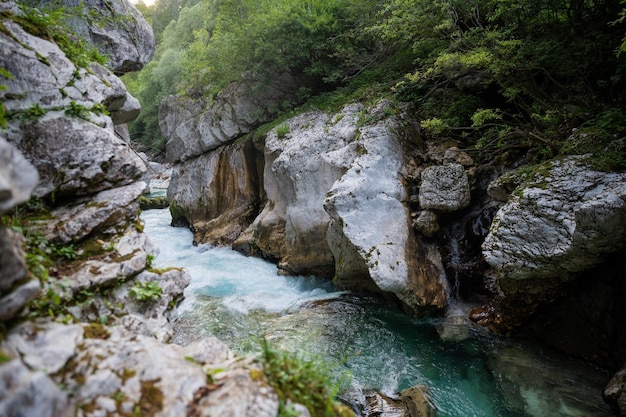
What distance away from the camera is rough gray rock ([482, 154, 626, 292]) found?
5387 mm

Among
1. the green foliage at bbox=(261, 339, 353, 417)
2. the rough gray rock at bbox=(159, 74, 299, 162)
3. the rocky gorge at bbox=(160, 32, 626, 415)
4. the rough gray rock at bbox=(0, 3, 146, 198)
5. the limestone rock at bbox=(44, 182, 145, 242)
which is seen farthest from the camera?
the rough gray rock at bbox=(159, 74, 299, 162)

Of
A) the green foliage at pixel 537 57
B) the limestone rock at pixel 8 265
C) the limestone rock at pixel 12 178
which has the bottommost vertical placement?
the limestone rock at pixel 8 265

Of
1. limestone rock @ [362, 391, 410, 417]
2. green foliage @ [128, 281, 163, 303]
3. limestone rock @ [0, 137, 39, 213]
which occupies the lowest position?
limestone rock @ [362, 391, 410, 417]

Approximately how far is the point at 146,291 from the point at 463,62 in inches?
282

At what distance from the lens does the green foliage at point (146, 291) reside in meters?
3.90

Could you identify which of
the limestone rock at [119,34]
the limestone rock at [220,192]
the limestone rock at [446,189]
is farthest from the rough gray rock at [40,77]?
the limestone rock at [220,192]

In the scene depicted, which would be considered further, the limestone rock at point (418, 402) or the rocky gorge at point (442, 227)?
the rocky gorge at point (442, 227)

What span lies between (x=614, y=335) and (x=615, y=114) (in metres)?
3.99

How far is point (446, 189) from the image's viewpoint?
827 cm

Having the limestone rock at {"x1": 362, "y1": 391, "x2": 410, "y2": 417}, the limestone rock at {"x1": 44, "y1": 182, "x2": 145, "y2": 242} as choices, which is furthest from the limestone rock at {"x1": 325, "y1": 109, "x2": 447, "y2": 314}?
the limestone rock at {"x1": 44, "y1": 182, "x2": 145, "y2": 242}

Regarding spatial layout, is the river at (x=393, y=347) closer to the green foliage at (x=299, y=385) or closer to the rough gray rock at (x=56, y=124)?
the green foliage at (x=299, y=385)

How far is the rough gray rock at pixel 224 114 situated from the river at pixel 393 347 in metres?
7.06

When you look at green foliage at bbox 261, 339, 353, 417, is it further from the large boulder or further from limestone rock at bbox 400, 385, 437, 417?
the large boulder

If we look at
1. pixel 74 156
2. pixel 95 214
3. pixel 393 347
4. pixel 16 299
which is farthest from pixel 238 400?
pixel 393 347
